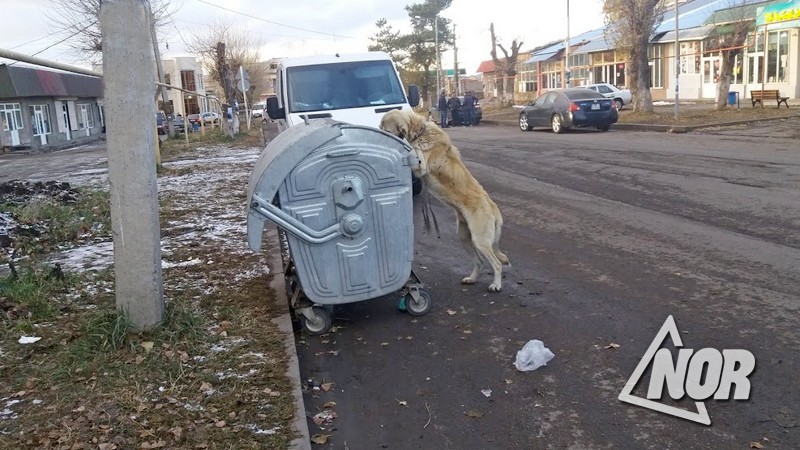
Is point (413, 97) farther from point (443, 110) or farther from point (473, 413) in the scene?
point (443, 110)

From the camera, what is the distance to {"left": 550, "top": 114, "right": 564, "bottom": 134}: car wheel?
77.7 feet

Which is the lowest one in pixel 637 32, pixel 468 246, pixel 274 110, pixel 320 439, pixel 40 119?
pixel 320 439

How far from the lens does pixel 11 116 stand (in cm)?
3766

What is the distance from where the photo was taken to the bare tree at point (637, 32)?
26.2 meters

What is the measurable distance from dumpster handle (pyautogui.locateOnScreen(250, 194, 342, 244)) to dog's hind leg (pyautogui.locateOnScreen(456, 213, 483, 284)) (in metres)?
1.42

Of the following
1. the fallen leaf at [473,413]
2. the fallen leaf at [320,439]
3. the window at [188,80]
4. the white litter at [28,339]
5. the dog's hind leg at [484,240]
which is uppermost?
the window at [188,80]

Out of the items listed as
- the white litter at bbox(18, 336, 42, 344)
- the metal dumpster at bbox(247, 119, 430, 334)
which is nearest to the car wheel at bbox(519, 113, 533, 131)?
the metal dumpster at bbox(247, 119, 430, 334)

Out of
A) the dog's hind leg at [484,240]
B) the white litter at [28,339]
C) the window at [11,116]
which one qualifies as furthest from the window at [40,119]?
the dog's hind leg at [484,240]

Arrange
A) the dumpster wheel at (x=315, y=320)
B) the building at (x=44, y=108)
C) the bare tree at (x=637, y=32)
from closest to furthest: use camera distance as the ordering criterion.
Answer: the dumpster wheel at (x=315, y=320) < the bare tree at (x=637, y=32) < the building at (x=44, y=108)

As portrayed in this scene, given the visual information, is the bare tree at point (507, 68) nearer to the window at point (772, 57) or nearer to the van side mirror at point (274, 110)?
the window at point (772, 57)

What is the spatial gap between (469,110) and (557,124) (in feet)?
30.5

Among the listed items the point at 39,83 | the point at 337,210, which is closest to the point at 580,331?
the point at 337,210

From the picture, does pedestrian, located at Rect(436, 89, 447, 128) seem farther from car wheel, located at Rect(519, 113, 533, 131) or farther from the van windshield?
the van windshield

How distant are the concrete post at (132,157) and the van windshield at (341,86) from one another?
5.93 m
